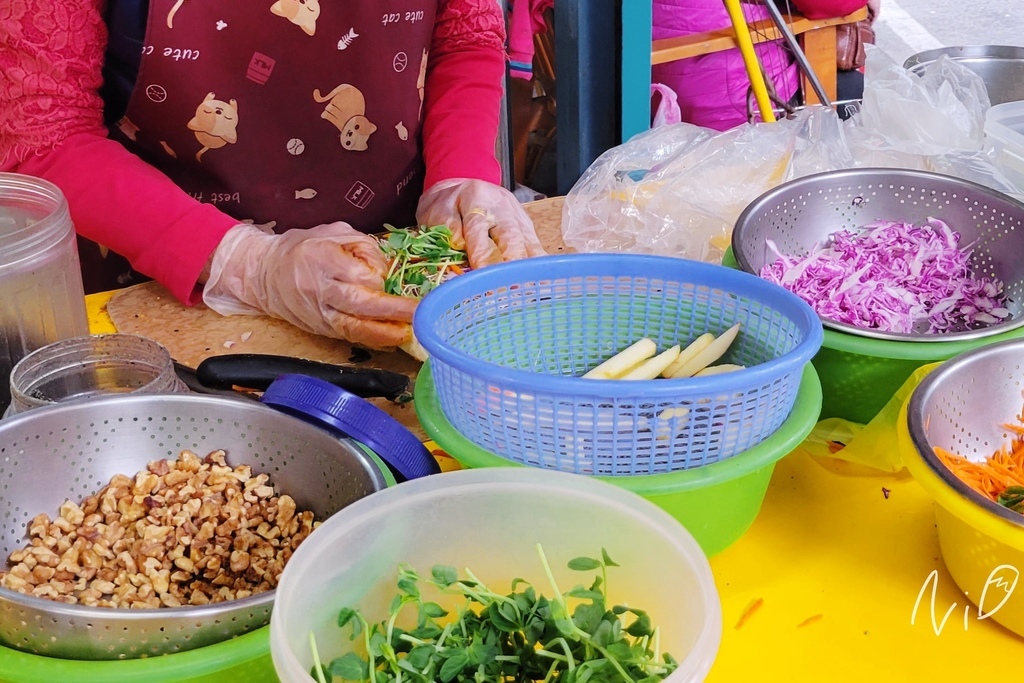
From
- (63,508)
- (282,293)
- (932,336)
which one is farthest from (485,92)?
(63,508)

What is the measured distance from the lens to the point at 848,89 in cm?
356

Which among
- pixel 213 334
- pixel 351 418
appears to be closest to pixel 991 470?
pixel 351 418

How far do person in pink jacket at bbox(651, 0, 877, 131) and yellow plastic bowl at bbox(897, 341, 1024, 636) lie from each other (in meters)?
2.26

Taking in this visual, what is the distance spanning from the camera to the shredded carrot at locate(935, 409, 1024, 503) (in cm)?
92

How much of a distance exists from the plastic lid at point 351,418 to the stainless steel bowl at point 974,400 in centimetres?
47

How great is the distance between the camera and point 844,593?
0.91 meters

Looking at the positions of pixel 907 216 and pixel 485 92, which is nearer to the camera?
pixel 907 216

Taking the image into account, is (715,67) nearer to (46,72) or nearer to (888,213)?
(888,213)

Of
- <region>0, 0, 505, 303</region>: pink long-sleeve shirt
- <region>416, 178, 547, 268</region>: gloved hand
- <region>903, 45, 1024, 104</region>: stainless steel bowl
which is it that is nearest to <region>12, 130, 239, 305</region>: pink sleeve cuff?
<region>0, 0, 505, 303</region>: pink long-sleeve shirt

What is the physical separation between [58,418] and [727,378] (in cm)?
61

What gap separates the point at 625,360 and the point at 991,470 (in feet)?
1.24

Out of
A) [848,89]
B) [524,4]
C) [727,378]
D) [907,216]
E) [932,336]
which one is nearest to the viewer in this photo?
[727,378]

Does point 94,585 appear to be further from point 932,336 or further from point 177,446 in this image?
point 932,336

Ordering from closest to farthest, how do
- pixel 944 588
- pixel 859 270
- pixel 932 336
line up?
pixel 944 588
pixel 932 336
pixel 859 270
